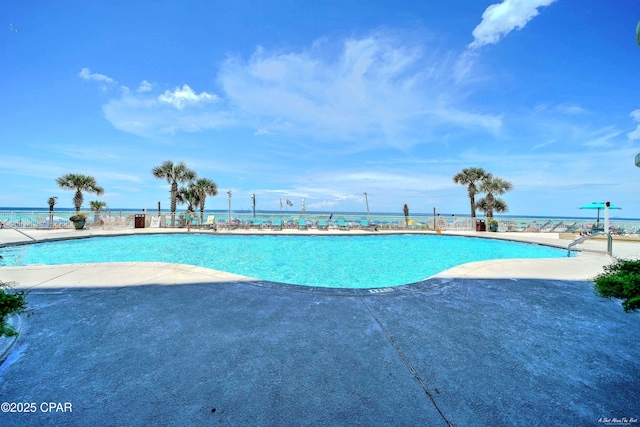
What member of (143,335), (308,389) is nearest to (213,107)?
(143,335)

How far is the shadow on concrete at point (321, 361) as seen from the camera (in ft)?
4.69

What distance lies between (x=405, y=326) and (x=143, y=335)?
2457mm

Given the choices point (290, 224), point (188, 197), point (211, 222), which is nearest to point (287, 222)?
point (290, 224)

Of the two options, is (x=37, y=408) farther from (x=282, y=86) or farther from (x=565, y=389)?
(x=282, y=86)

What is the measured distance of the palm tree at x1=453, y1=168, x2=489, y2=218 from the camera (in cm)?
2291

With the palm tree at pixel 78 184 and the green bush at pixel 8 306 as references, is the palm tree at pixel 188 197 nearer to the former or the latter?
the palm tree at pixel 78 184

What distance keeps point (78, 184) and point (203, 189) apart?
29.2ft

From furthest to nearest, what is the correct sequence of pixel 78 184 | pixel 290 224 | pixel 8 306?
1. pixel 78 184
2. pixel 290 224
3. pixel 8 306

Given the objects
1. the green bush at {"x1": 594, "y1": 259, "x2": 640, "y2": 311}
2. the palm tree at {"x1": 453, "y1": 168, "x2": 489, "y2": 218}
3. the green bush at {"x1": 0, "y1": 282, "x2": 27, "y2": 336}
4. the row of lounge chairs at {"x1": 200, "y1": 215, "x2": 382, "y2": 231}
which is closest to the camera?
the green bush at {"x1": 0, "y1": 282, "x2": 27, "y2": 336}

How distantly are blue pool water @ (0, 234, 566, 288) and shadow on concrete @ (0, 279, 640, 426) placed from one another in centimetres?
349

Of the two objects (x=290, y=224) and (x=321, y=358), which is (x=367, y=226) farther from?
(x=321, y=358)

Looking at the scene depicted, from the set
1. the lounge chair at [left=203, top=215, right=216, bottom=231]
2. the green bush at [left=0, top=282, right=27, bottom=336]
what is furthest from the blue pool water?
the green bush at [left=0, top=282, right=27, bottom=336]

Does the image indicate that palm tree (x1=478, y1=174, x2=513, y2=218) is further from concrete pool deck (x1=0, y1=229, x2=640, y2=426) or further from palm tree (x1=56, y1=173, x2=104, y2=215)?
palm tree (x1=56, y1=173, x2=104, y2=215)

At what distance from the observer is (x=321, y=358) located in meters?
1.96
